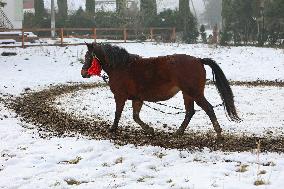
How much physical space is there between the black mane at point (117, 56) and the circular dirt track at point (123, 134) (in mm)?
1523

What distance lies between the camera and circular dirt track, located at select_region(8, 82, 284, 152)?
8.19 metres

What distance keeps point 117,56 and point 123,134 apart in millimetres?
1701

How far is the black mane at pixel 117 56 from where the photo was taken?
9227 millimetres

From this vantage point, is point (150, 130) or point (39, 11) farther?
point (39, 11)

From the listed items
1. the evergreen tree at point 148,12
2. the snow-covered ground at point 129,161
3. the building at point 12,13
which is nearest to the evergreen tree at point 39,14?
the building at point 12,13

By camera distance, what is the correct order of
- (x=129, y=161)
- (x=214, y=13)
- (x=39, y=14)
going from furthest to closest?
(x=214, y=13), (x=39, y=14), (x=129, y=161)

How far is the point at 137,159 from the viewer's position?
738 centimetres

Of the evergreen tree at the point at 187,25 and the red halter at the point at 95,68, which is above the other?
the evergreen tree at the point at 187,25

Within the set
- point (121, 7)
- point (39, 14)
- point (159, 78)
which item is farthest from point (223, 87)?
point (121, 7)

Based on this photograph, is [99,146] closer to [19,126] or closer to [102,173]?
[102,173]

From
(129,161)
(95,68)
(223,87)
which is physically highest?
(95,68)

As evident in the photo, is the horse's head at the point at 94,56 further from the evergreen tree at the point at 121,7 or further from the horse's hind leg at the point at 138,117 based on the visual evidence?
the evergreen tree at the point at 121,7

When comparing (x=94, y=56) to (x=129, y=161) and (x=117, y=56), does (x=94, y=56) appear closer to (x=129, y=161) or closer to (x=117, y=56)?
(x=117, y=56)

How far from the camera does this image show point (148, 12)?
41.6 metres
